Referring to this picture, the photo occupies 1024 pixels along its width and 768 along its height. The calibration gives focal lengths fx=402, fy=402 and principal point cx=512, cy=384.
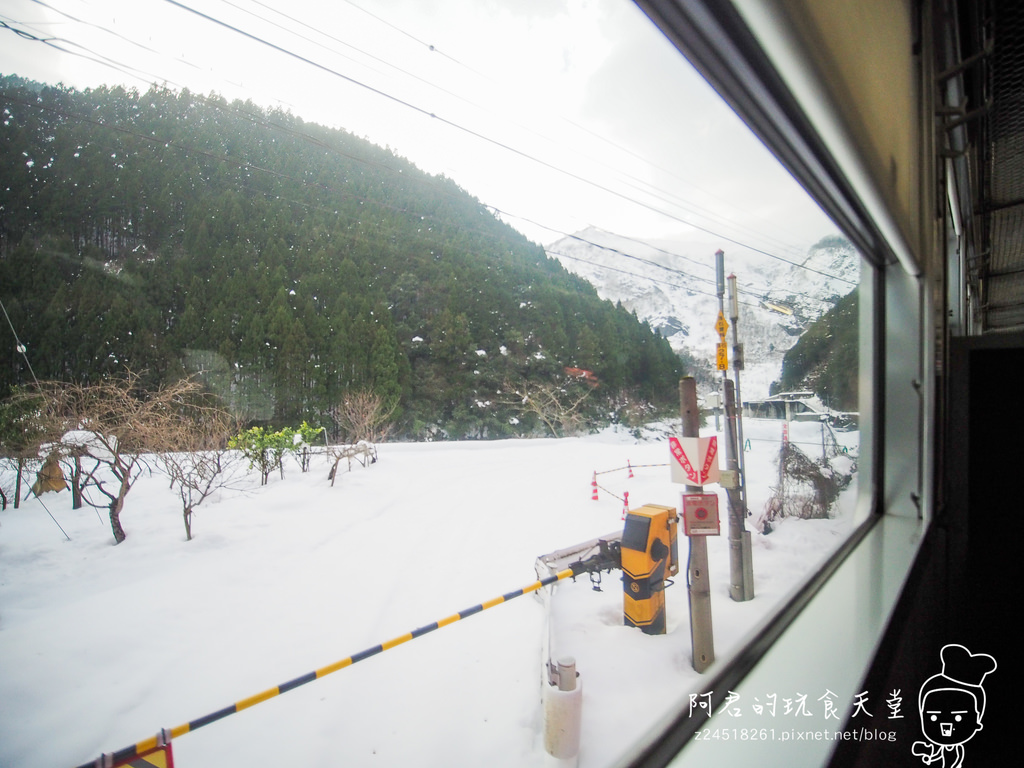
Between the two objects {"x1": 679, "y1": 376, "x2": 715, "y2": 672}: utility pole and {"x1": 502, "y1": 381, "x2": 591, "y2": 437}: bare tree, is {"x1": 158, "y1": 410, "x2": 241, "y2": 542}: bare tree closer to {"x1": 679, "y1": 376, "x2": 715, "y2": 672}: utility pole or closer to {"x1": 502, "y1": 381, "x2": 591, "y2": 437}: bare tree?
{"x1": 502, "y1": 381, "x2": 591, "y2": 437}: bare tree

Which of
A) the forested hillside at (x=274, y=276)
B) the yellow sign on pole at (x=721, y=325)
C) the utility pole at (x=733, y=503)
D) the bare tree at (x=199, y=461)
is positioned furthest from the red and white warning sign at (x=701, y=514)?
the bare tree at (x=199, y=461)

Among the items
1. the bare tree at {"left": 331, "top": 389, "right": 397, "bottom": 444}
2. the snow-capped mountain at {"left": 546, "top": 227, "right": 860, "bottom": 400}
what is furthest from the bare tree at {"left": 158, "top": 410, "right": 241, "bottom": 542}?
the snow-capped mountain at {"left": 546, "top": 227, "right": 860, "bottom": 400}

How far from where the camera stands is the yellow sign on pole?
1490 mm

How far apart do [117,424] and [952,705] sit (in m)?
2.15

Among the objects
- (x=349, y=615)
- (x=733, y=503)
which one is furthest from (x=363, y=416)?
(x=733, y=503)

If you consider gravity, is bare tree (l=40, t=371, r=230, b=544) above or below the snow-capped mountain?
below

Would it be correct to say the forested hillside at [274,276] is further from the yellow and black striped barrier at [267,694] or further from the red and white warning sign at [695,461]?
the yellow and black striped barrier at [267,694]

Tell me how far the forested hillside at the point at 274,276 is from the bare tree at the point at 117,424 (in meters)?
0.03

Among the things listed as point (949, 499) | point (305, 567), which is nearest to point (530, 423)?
point (305, 567)

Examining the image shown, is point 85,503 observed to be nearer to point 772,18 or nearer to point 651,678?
point 772,18

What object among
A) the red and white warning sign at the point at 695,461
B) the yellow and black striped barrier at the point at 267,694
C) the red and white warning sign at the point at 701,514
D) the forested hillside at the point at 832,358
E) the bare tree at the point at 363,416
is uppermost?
the forested hillside at the point at 832,358

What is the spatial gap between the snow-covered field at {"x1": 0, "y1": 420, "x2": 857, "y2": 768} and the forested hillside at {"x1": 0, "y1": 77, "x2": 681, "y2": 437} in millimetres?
257

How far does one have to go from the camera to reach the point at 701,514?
A: 134cm

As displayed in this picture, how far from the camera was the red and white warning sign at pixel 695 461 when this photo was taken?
4.34ft
